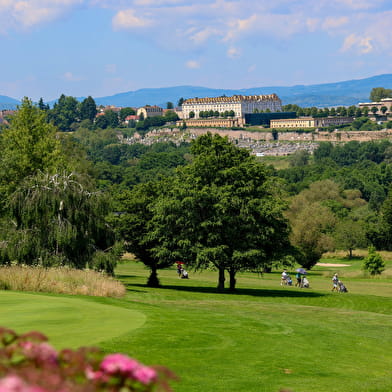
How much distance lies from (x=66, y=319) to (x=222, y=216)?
24599mm

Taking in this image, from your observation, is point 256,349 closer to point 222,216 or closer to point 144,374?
point 144,374

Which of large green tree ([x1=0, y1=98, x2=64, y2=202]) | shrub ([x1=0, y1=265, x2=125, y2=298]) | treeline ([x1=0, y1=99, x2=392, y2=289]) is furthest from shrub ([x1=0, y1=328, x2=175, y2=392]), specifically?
large green tree ([x1=0, y1=98, x2=64, y2=202])

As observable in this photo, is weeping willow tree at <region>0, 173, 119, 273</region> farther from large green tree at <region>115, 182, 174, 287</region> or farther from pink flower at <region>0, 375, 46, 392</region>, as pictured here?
pink flower at <region>0, 375, 46, 392</region>

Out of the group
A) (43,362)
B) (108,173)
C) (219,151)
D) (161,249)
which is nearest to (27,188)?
(161,249)

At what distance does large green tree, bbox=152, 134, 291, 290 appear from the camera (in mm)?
39188

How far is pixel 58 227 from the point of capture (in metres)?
35.4

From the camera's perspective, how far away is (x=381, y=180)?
185500mm

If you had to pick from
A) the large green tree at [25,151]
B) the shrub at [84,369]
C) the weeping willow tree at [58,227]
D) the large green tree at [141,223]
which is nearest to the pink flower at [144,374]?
the shrub at [84,369]

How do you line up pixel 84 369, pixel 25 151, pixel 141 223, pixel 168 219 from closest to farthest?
pixel 84 369, pixel 168 219, pixel 141 223, pixel 25 151

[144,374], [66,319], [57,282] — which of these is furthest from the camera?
[57,282]

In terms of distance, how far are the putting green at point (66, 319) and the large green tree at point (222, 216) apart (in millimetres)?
20041

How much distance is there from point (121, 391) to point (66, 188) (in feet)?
110

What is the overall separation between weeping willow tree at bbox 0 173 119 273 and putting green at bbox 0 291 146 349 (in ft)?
50.2

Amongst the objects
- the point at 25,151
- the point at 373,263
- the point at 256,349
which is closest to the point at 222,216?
the point at 25,151
